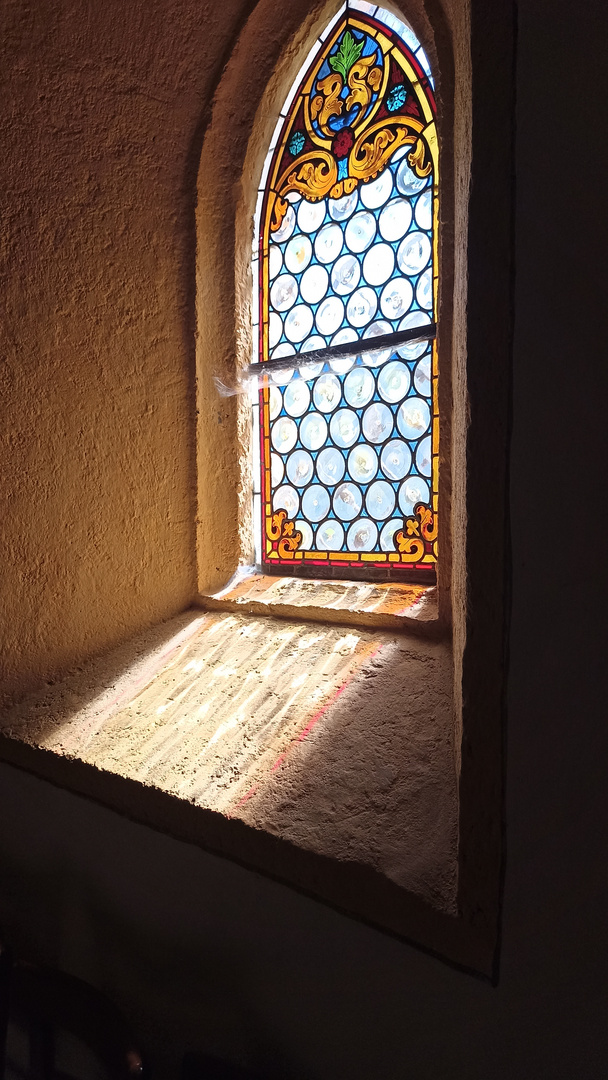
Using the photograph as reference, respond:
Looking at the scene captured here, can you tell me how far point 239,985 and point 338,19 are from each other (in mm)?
2427

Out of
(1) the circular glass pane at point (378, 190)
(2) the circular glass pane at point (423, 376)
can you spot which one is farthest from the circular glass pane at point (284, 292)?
(2) the circular glass pane at point (423, 376)

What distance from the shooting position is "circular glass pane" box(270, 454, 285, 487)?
219 centimetres

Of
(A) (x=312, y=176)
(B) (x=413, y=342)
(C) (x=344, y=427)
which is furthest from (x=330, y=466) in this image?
(A) (x=312, y=176)

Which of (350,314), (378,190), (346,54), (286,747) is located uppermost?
(346,54)

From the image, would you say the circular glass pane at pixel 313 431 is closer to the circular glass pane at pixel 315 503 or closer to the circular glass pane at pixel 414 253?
the circular glass pane at pixel 315 503

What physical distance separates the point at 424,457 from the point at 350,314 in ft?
1.65

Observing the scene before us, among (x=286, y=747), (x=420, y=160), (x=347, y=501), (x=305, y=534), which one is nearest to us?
(x=286, y=747)

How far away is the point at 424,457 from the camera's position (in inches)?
71.6

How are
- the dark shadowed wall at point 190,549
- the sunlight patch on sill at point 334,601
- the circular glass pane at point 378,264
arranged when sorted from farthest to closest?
the circular glass pane at point 378,264, the sunlight patch on sill at point 334,601, the dark shadowed wall at point 190,549

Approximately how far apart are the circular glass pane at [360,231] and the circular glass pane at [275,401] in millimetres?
478

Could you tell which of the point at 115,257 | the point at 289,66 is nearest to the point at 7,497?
the point at 115,257

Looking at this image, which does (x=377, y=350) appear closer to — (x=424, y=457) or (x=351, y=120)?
(x=424, y=457)

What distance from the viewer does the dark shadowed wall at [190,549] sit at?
2.50ft

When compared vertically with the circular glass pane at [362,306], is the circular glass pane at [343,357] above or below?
below
